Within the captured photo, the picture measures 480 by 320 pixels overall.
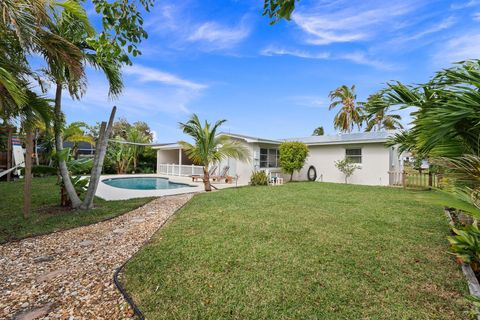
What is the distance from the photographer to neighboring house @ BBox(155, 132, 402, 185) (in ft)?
→ 47.1

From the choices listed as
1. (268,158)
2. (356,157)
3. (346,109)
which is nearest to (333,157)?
(356,157)

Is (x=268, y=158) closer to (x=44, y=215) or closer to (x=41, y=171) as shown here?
(x=44, y=215)

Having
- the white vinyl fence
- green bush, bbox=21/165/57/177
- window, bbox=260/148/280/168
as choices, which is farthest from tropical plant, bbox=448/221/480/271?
green bush, bbox=21/165/57/177

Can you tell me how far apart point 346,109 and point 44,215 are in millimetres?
28479

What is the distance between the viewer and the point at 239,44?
12.1 meters

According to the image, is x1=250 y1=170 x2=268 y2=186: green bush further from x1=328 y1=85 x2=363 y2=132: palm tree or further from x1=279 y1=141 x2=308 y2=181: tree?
x1=328 y1=85 x2=363 y2=132: palm tree

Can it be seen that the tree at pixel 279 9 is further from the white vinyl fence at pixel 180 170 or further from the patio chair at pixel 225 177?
the white vinyl fence at pixel 180 170

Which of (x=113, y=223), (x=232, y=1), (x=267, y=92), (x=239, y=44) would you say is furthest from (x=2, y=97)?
(x=267, y=92)

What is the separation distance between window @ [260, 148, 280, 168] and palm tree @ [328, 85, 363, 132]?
13976 millimetres

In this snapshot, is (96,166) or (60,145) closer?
(60,145)

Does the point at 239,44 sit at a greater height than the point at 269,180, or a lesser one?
greater

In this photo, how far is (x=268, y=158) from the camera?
56.9 feet

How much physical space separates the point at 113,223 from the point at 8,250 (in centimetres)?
196

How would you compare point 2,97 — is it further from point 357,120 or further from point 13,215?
point 357,120
